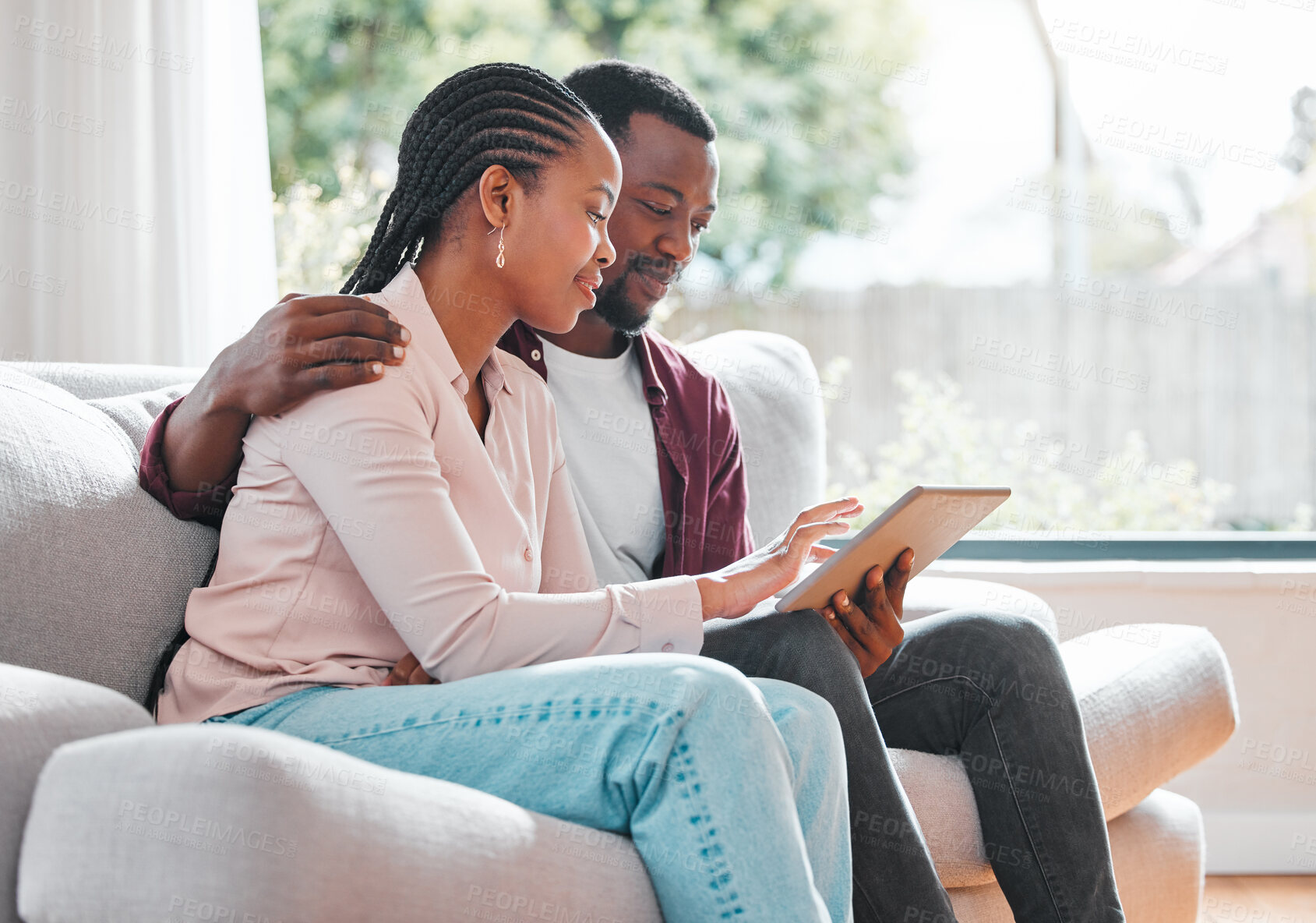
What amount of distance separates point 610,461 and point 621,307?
216mm

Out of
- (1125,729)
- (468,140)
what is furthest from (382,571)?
(1125,729)

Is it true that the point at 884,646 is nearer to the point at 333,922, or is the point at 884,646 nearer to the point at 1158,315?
the point at 333,922

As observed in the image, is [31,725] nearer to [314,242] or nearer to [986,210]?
[314,242]

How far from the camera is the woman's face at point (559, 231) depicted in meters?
1.10

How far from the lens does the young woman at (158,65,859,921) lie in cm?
83

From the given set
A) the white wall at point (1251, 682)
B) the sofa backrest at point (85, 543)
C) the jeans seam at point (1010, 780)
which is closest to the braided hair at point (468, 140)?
the sofa backrest at point (85, 543)

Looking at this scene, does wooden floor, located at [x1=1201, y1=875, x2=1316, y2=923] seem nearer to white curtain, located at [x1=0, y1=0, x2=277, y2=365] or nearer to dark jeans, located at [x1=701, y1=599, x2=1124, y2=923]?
dark jeans, located at [x1=701, y1=599, x2=1124, y2=923]

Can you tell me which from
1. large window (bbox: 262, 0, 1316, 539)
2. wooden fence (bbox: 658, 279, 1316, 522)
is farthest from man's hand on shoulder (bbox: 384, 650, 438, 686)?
wooden fence (bbox: 658, 279, 1316, 522)

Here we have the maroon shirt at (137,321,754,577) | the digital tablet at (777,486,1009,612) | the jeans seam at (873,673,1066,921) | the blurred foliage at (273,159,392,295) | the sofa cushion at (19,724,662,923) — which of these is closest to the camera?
the sofa cushion at (19,724,662,923)

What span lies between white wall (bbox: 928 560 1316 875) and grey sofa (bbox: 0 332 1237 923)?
582mm

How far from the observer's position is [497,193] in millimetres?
1097

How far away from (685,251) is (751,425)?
15.2 inches

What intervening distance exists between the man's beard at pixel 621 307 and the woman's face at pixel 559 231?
34 cm

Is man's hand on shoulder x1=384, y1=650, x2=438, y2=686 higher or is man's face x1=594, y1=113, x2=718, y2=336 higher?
man's face x1=594, y1=113, x2=718, y2=336
